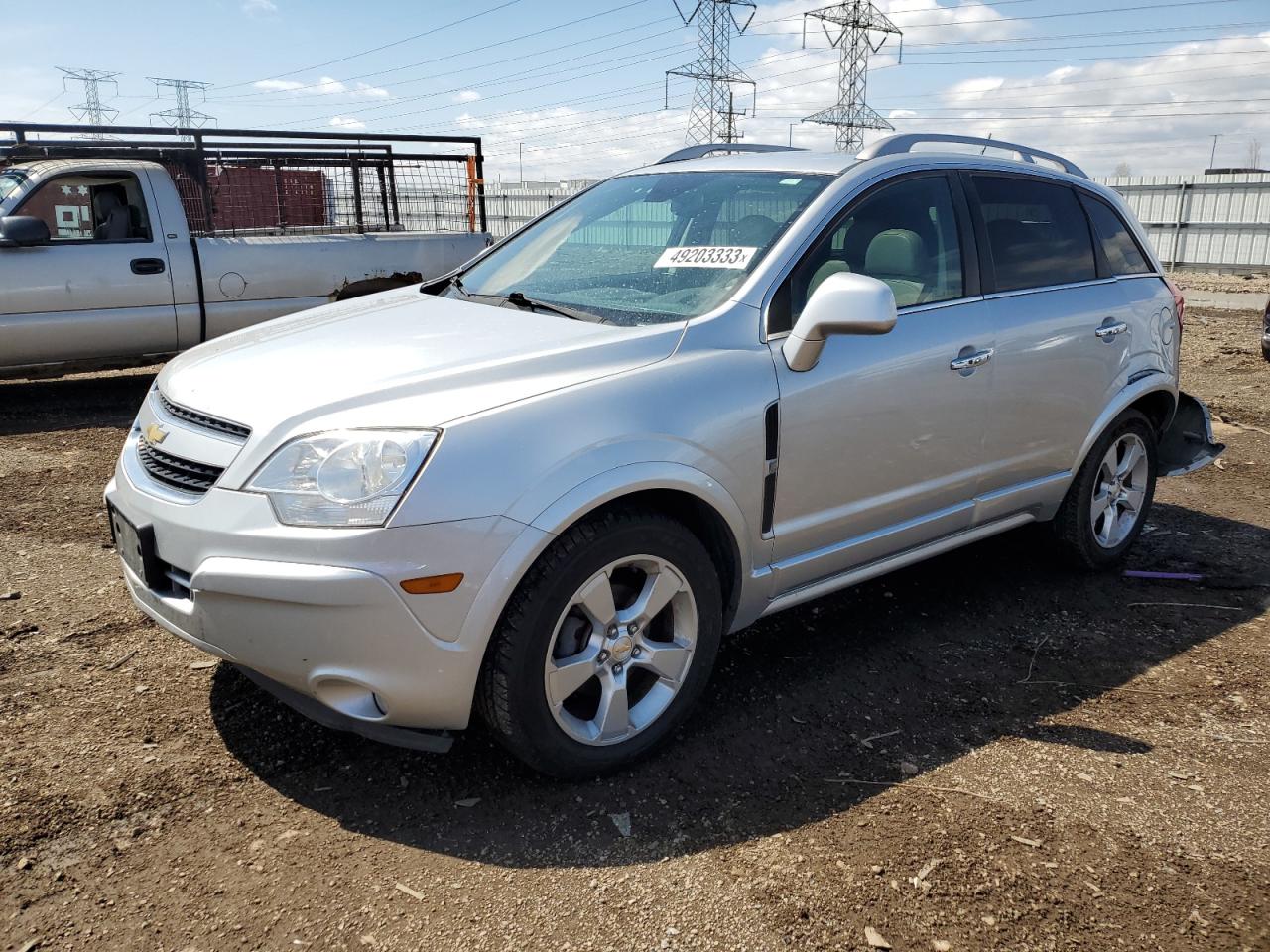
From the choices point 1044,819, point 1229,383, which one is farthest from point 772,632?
point 1229,383

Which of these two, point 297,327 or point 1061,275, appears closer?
point 297,327

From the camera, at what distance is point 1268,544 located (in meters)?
5.20

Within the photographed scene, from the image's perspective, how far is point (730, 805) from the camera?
2.87 m

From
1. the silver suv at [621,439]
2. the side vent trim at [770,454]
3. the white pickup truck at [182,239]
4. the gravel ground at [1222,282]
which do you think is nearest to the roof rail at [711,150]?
the silver suv at [621,439]

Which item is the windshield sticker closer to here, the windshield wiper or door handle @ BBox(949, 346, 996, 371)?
the windshield wiper

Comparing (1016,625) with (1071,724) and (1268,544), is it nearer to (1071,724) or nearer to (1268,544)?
(1071,724)

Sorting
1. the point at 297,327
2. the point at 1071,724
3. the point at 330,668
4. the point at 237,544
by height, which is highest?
the point at 297,327

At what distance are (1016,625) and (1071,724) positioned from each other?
0.86 m

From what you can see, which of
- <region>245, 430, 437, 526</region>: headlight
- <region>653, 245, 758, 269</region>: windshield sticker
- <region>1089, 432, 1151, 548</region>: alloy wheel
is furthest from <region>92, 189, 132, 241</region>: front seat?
<region>1089, 432, 1151, 548</region>: alloy wheel

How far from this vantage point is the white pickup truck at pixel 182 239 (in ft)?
24.4

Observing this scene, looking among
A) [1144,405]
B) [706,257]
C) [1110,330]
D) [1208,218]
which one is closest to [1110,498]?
[1144,405]

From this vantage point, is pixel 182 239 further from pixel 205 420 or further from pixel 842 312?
pixel 842 312

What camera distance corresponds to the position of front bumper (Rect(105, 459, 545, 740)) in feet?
8.14

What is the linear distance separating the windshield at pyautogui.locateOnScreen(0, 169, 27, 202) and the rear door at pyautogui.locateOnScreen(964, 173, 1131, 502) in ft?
22.4
